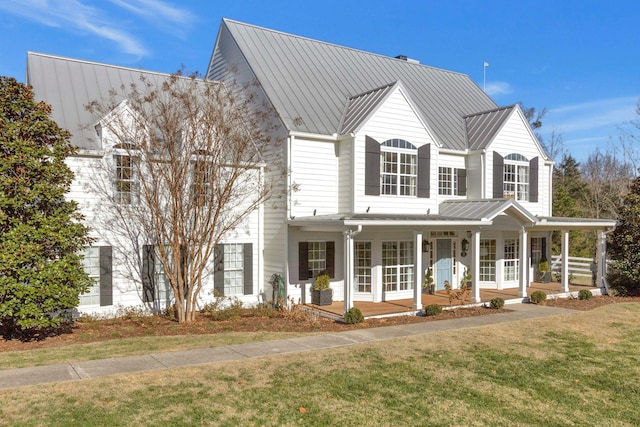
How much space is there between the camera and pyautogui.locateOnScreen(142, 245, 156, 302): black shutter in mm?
15133

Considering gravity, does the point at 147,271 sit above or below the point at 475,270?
above

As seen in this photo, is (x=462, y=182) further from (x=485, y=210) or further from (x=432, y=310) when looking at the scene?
(x=432, y=310)

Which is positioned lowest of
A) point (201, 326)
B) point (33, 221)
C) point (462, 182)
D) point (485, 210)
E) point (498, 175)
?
point (201, 326)

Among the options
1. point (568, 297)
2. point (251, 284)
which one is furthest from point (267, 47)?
point (568, 297)

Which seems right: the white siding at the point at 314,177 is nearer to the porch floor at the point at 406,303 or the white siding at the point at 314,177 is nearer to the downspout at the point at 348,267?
the downspout at the point at 348,267

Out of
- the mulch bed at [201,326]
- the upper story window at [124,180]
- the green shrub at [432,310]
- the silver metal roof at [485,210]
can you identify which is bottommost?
the mulch bed at [201,326]

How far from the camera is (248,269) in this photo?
16.8 m

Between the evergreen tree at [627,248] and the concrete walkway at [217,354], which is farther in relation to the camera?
the evergreen tree at [627,248]

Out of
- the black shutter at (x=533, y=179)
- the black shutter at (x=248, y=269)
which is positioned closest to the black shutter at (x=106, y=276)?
the black shutter at (x=248, y=269)

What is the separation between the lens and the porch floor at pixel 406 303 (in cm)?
1527

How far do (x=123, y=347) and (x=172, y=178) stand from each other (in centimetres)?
493

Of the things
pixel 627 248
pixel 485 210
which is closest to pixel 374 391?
pixel 485 210

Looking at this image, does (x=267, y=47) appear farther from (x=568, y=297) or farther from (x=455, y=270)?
(x=568, y=297)

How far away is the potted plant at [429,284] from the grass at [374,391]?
8.07m
